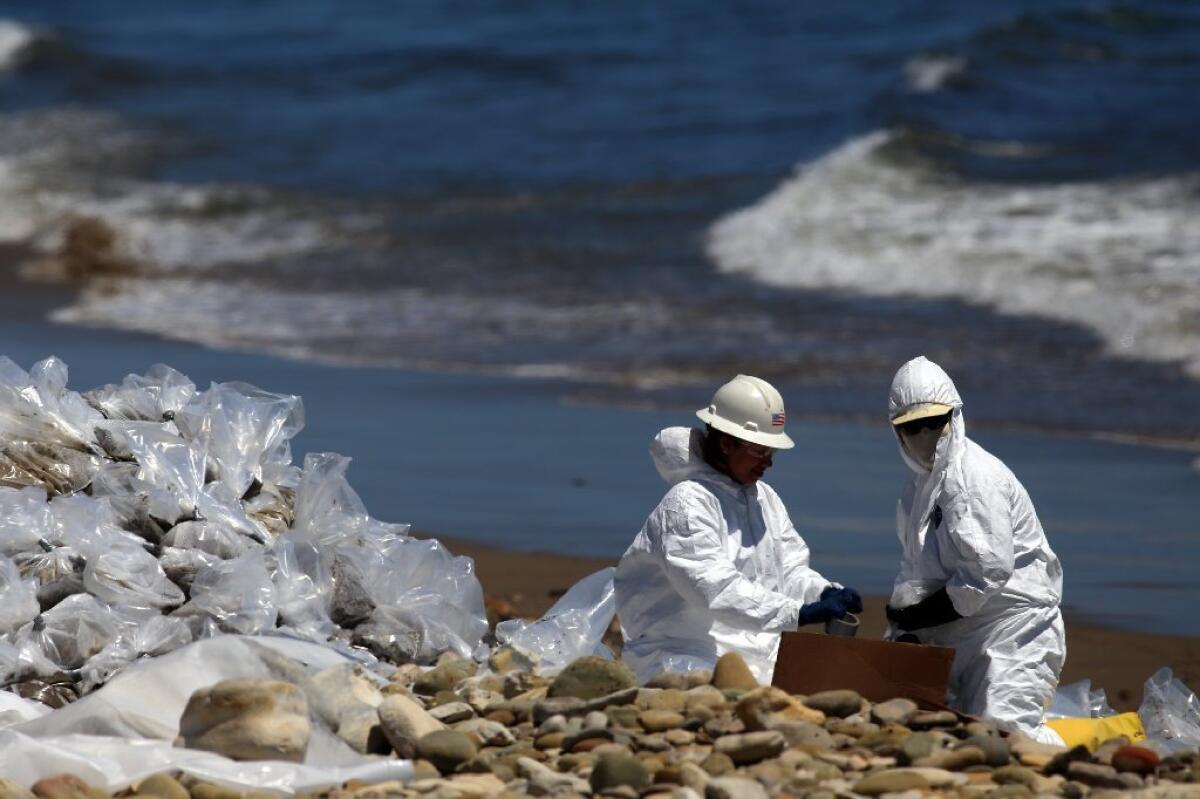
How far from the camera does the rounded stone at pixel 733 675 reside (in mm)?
5719

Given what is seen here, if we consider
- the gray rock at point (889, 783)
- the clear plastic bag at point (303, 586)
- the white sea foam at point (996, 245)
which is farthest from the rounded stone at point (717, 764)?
the white sea foam at point (996, 245)

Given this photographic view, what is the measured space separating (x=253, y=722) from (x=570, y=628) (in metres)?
1.90

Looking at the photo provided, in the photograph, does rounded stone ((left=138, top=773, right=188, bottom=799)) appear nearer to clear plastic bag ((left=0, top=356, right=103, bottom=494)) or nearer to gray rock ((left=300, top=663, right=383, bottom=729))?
gray rock ((left=300, top=663, right=383, bottom=729))

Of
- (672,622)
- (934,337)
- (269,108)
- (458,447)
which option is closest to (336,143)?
(269,108)

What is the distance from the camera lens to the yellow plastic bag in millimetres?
5980

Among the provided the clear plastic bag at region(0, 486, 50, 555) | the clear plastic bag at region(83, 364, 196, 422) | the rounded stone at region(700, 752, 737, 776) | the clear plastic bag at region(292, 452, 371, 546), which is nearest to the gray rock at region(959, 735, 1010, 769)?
the rounded stone at region(700, 752, 737, 776)

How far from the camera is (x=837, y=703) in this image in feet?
18.1

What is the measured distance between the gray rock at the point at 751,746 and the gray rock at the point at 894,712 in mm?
457

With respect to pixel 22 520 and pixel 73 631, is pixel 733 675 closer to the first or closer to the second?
pixel 73 631

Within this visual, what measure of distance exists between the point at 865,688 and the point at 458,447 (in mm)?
5314

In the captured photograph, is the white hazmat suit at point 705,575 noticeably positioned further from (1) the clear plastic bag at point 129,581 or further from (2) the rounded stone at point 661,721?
(1) the clear plastic bag at point 129,581

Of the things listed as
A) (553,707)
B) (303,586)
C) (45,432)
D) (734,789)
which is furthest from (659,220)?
(734,789)

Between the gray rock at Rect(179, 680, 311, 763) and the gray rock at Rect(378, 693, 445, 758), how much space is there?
0.26m

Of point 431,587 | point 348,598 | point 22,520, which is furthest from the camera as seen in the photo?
point 431,587
